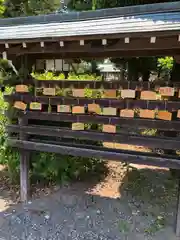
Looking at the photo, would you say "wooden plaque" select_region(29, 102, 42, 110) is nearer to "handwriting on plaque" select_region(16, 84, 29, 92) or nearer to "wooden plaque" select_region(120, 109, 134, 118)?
"handwriting on plaque" select_region(16, 84, 29, 92)

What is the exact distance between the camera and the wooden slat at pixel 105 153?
321cm

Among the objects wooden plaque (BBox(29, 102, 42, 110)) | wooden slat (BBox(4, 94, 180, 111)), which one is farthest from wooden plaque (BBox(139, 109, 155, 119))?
wooden plaque (BBox(29, 102, 42, 110))

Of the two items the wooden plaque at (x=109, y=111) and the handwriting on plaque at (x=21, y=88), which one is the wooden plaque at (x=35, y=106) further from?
the wooden plaque at (x=109, y=111)

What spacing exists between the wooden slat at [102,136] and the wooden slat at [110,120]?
14 cm

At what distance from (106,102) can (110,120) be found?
0.23m

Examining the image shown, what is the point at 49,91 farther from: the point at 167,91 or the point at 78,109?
the point at 167,91

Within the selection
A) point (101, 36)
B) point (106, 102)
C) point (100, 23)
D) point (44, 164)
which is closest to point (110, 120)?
point (106, 102)

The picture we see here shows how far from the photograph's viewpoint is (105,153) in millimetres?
3455

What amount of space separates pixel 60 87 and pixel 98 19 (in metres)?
0.99

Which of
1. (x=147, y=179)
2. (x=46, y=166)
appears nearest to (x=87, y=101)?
(x=46, y=166)

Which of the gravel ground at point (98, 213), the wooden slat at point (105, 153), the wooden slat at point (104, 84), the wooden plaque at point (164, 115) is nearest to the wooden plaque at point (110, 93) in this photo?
the wooden slat at point (104, 84)

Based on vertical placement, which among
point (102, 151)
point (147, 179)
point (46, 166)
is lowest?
point (147, 179)

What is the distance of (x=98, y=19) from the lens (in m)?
3.40

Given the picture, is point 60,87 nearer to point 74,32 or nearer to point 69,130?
point 69,130
